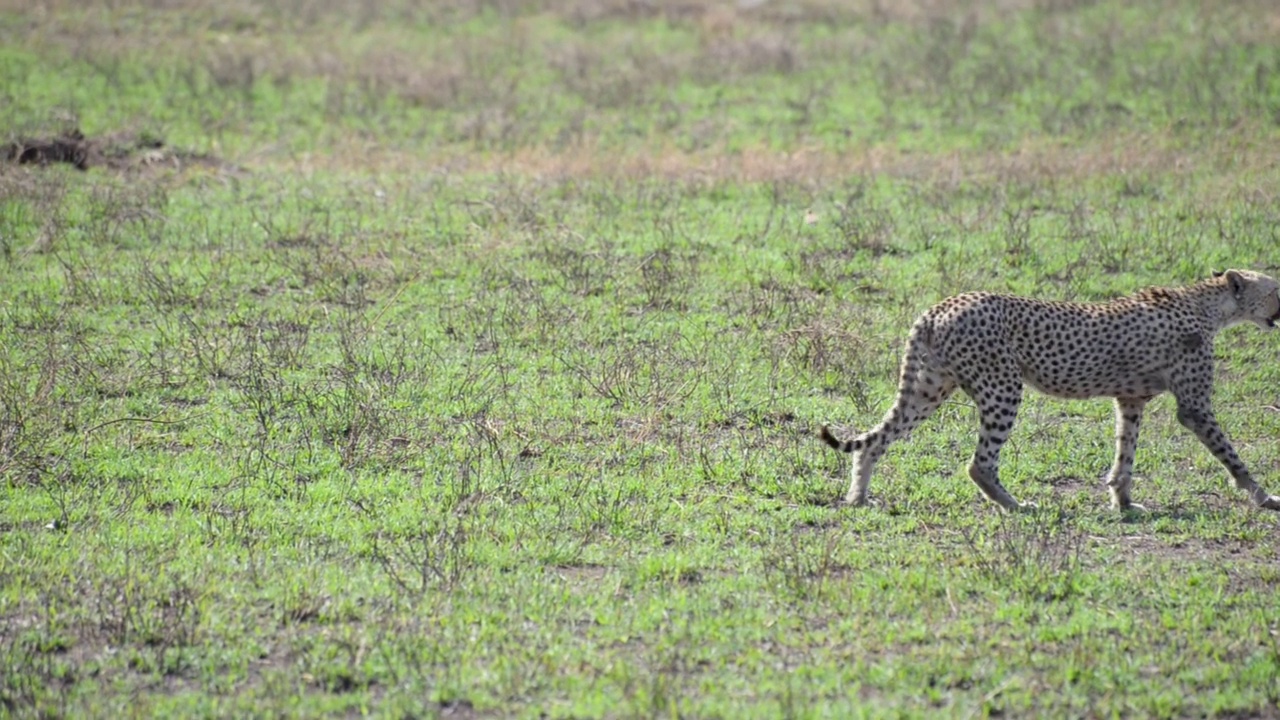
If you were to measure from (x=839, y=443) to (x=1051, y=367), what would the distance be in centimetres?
135

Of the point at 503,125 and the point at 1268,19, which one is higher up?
the point at 1268,19

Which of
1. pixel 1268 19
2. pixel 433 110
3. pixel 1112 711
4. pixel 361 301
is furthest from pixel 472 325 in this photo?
pixel 1268 19

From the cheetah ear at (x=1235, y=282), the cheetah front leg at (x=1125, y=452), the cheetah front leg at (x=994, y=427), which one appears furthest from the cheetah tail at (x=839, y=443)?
the cheetah ear at (x=1235, y=282)

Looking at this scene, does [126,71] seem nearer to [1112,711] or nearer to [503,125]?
[503,125]

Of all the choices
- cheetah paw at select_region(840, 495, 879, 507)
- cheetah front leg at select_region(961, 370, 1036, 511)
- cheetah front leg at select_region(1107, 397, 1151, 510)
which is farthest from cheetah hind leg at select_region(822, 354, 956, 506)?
cheetah front leg at select_region(1107, 397, 1151, 510)

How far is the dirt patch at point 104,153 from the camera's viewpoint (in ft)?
49.9

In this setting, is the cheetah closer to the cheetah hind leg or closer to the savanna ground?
the cheetah hind leg

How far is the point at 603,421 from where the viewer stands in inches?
363

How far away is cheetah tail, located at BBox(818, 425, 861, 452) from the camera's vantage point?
24.6 feet

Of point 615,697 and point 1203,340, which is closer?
point 615,697

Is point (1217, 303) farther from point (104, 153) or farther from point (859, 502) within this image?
point (104, 153)

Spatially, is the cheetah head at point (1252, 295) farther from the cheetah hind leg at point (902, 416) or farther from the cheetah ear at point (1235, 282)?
the cheetah hind leg at point (902, 416)

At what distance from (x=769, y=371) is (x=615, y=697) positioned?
4.77 metres

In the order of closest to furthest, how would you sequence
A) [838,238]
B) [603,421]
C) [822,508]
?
[822,508]
[603,421]
[838,238]
